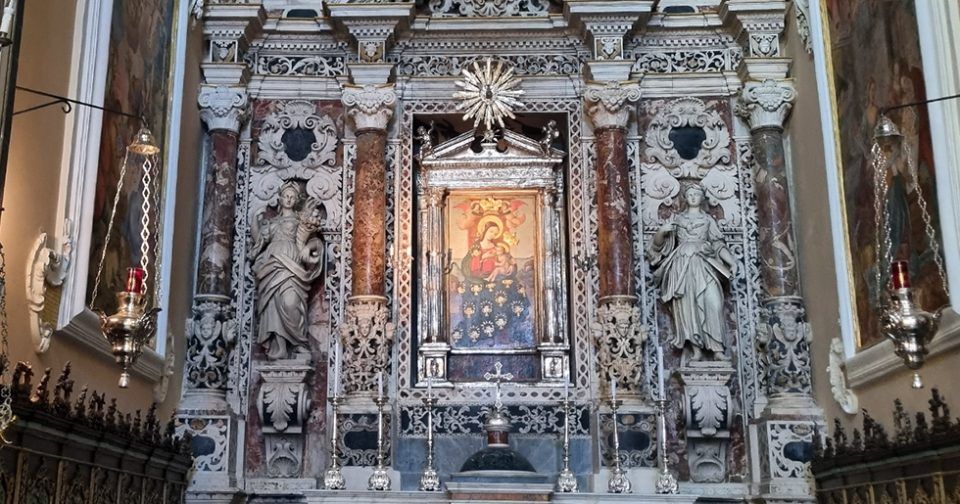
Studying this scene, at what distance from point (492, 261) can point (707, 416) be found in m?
2.64

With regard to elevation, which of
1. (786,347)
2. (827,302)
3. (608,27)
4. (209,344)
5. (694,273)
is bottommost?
(786,347)

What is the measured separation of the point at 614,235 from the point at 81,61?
510 centimetres

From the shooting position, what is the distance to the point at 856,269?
9.06 meters

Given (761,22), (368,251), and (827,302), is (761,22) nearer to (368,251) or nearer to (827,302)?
(827,302)

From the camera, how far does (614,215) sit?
10648 mm

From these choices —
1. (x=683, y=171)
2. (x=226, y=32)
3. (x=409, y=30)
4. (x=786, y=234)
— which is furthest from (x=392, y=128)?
(x=786, y=234)

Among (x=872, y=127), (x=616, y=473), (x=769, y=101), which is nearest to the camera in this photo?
(x=872, y=127)

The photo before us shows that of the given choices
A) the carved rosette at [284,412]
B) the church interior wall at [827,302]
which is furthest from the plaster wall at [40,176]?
the church interior wall at [827,302]

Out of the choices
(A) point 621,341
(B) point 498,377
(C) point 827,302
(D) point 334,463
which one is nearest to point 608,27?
(A) point 621,341

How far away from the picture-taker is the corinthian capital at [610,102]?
10.9m

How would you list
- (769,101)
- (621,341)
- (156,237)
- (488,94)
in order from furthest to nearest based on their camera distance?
(488,94), (769,101), (621,341), (156,237)

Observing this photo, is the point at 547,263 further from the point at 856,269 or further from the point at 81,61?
the point at 81,61

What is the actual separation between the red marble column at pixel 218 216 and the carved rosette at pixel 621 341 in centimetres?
354

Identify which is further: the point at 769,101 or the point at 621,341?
the point at 769,101
